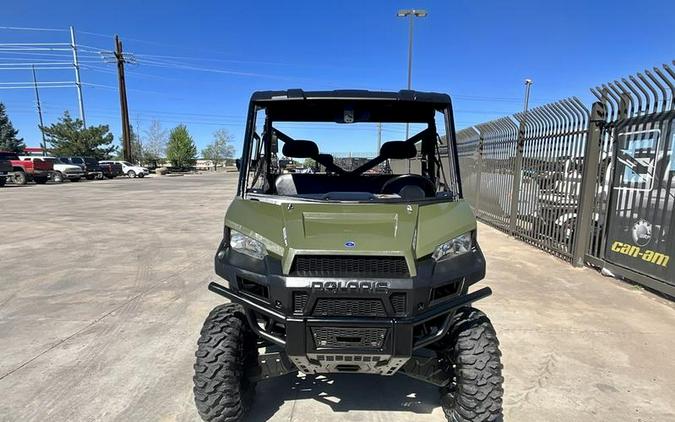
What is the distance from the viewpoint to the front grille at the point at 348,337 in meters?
2.22

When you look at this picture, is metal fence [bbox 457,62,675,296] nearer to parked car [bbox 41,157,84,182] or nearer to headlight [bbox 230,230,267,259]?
headlight [bbox 230,230,267,259]

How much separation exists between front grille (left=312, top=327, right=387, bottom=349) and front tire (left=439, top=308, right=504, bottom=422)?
1.82ft

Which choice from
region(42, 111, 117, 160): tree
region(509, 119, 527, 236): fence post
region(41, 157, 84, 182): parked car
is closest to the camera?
region(509, 119, 527, 236): fence post

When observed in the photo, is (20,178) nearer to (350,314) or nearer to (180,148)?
(350,314)

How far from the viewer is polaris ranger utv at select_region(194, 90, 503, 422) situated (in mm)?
2211

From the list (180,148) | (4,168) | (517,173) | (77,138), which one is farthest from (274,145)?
(180,148)

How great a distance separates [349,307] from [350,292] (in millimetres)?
96

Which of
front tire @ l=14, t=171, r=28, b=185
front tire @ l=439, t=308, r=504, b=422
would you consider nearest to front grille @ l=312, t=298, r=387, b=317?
front tire @ l=439, t=308, r=504, b=422

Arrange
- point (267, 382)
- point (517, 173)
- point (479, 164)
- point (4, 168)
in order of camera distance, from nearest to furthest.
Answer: point (267, 382) < point (517, 173) < point (479, 164) < point (4, 168)

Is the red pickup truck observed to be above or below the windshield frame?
below

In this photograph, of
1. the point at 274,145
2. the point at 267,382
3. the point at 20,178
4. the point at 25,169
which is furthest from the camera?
the point at 20,178

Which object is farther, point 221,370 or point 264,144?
point 264,144

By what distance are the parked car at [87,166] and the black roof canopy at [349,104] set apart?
3352cm

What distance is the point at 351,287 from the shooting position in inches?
86.3
